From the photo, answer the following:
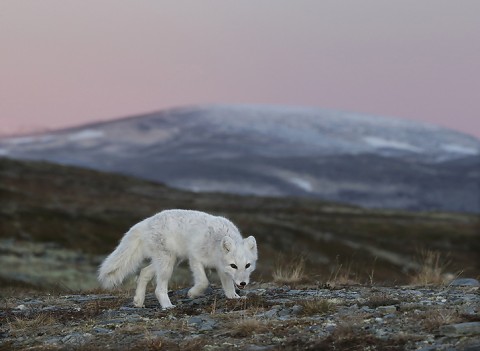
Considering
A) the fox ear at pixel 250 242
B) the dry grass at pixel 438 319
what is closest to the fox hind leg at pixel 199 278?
the fox ear at pixel 250 242

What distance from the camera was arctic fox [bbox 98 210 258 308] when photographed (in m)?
13.2

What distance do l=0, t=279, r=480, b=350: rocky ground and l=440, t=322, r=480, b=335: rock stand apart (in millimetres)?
14

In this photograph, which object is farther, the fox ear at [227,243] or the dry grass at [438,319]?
the fox ear at [227,243]

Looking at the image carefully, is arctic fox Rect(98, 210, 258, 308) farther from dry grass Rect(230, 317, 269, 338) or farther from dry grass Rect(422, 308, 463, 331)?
dry grass Rect(422, 308, 463, 331)

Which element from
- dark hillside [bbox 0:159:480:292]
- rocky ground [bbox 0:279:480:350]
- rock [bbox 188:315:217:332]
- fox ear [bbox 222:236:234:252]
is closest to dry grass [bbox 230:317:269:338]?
rocky ground [bbox 0:279:480:350]

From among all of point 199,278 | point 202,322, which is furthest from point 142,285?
point 202,322

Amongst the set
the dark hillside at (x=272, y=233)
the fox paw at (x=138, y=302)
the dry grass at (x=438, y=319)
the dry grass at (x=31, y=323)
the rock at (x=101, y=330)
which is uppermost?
the dry grass at (x=438, y=319)

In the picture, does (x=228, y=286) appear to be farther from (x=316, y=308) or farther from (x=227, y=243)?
(x=316, y=308)

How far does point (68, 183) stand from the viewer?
11694 cm

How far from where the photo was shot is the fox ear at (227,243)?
42.5ft

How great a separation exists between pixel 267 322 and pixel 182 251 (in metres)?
3.50

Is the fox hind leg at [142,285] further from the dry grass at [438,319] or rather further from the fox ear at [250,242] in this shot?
the dry grass at [438,319]

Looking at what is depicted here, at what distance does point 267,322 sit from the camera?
10906 millimetres

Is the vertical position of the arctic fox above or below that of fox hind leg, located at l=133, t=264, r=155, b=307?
above
